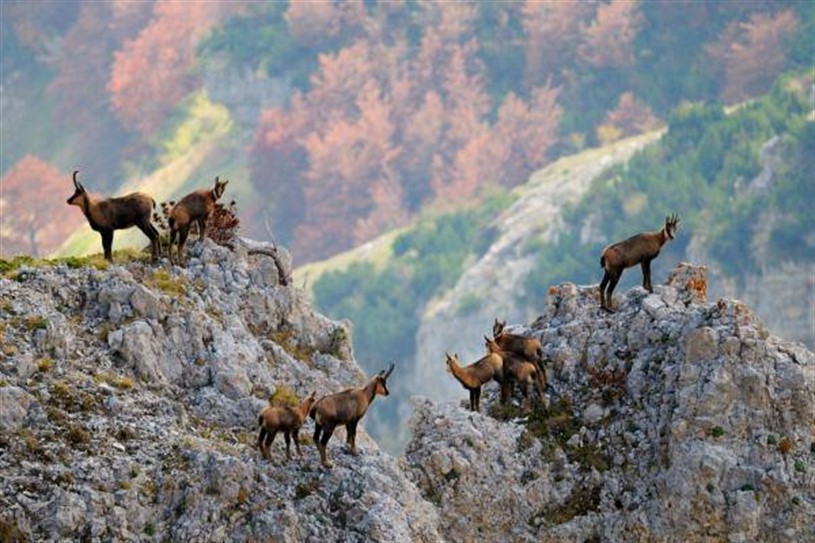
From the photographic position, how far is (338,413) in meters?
27.0

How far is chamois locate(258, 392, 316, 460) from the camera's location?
86.5 feet

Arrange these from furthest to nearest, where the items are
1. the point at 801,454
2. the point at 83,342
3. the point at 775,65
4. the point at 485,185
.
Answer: the point at 485,185 → the point at 775,65 → the point at 801,454 → the point at 83,342

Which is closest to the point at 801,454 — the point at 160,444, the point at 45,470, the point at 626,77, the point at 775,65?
the point at 160,444

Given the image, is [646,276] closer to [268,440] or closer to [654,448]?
[654,448]

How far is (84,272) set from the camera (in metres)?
28.8

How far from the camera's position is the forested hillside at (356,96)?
14138 centimetres

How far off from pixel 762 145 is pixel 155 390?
82.4 metres

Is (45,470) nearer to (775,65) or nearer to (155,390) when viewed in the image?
(155,390)

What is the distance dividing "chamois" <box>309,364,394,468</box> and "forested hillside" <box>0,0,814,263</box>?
348 ft

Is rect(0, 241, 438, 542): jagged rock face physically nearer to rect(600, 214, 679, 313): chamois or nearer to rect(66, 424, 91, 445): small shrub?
rect(66, 424, 91, 445): small shrub

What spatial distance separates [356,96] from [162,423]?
138 metres

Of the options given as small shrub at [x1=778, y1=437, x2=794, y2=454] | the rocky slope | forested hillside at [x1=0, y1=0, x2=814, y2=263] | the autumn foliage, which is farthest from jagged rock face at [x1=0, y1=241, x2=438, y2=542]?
the autumn foliage

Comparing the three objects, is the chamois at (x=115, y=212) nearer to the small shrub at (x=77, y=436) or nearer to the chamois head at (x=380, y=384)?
the small shrub at (x=77, y=436)

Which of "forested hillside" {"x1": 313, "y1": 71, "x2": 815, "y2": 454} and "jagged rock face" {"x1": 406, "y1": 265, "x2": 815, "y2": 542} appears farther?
"forested hillside" {"x1": 313, "y1": 71, "x2": 815, "y2": 454}
